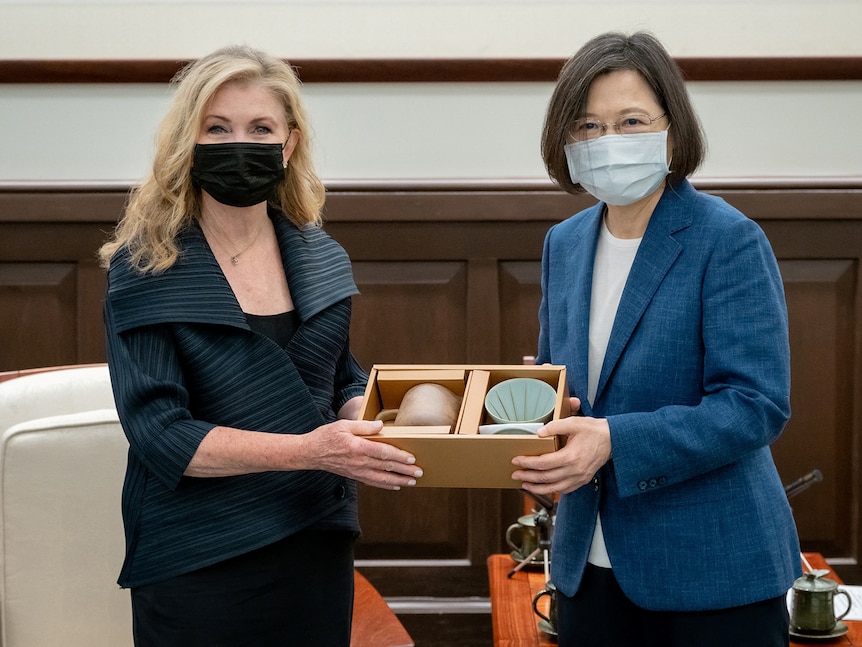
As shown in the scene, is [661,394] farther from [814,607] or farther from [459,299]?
[459,299]

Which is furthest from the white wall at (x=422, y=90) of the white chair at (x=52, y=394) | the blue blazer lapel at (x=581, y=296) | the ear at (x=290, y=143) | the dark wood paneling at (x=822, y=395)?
the blue blazer lapel at (x=581, y=296)

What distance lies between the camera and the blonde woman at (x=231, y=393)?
1442mm

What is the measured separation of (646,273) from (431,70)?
1.61m

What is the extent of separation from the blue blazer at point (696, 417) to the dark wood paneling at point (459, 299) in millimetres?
1447

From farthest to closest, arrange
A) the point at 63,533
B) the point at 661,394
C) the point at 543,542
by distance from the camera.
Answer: the point at 543,542 → the point at 63,533 → the point at 661,394

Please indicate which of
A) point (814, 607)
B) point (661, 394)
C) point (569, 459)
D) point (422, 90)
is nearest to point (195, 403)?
point (569, 459)

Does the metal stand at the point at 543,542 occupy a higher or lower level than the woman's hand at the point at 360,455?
lower

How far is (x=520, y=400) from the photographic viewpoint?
1507 mm

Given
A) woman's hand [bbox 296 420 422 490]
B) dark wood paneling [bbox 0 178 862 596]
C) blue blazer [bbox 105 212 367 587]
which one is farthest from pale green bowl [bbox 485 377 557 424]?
dark wood paneling [bbox 0 178 862 596]

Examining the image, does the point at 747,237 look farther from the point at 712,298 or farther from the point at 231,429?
the point at 231,429

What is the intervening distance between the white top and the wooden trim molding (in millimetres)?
1448

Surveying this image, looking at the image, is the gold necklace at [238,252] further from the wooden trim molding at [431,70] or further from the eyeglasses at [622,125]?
→ the wooden trim molding at [431,70]

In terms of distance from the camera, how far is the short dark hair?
1.50 m

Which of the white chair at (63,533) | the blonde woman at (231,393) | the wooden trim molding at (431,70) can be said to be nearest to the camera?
the blonde woman at (231,393)
